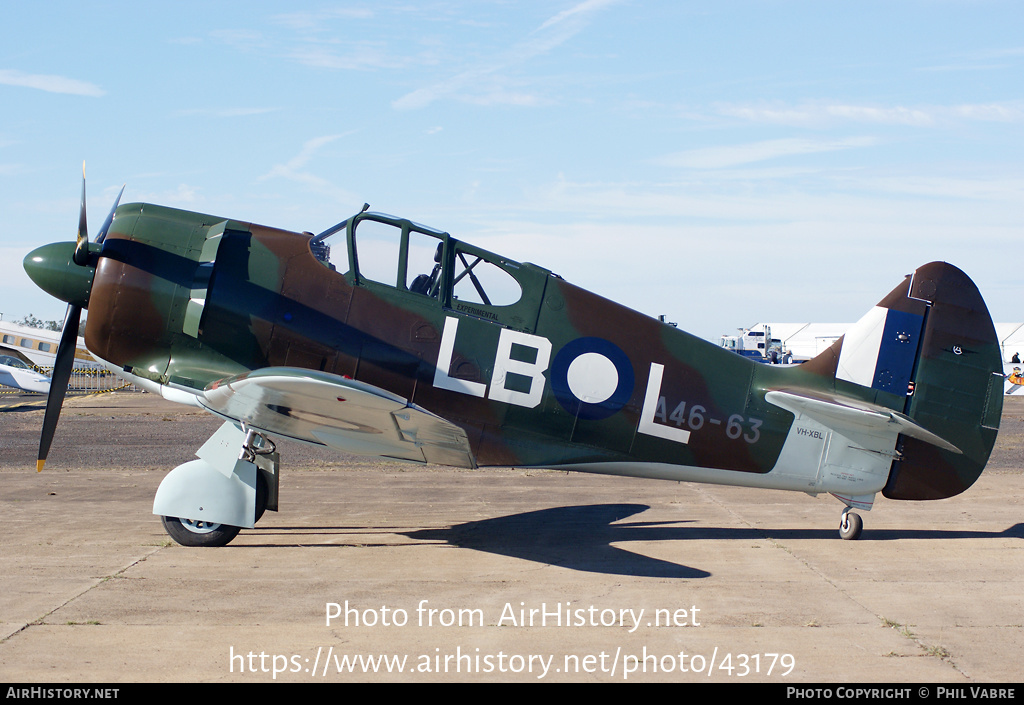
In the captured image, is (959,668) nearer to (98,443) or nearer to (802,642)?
(802,642)

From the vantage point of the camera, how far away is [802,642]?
5023mm

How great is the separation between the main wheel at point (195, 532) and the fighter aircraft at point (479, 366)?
0.02 meters

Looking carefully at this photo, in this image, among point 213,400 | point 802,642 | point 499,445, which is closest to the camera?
point 802,642

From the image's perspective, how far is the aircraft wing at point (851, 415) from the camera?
7.62 m

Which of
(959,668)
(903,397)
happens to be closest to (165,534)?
(959,668)

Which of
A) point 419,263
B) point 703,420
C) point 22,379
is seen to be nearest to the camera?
point 419,263

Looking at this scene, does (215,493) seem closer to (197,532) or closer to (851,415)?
(197,532)

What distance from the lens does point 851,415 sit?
773 cm

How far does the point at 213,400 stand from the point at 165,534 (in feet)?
6.93

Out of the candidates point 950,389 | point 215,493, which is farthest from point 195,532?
point 950,389

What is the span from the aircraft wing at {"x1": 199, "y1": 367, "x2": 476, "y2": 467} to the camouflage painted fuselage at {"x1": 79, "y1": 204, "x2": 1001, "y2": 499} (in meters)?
0.50

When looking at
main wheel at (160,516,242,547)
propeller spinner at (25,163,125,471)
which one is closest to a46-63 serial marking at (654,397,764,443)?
main wheel at (160,516,242,547)

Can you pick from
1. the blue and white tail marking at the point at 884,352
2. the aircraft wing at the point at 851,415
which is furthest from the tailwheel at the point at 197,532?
the blue and white tail marking at the point at 884,352

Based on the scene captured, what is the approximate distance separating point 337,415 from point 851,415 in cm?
483
